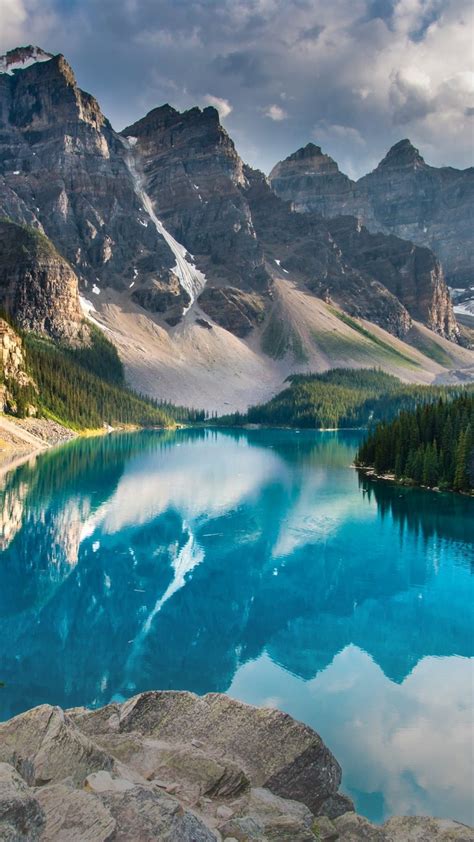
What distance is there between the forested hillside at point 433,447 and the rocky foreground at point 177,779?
63381 millimetres

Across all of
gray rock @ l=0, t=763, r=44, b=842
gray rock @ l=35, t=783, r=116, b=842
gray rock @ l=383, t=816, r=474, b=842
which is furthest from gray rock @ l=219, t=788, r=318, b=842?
gray rock @ l=0, t=763, r=44, b=842

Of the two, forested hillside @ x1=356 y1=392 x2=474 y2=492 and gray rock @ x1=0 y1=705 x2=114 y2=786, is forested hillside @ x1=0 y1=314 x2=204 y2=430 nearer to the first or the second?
forested hillside @ x1=356 y1=392 x2=474 y2=492

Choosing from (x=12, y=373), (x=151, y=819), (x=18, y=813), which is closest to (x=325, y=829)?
(x=151, y=819)

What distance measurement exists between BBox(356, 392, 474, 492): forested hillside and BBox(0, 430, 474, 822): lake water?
4.74 meters

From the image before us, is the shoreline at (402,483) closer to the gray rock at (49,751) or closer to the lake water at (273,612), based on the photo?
the lake water at (273,612)

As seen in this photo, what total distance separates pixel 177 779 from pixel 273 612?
22.9 m

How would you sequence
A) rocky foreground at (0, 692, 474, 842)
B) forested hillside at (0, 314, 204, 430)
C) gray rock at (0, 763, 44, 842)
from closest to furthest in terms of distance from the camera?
gray rock at (0, 763, 44, 842), rocky foreground at (0, 692, 474, 842), forested hillside at (0, 314, 204, 430)

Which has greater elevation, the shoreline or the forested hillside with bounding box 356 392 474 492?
the forested hillside with bounding box 356 392 474 492

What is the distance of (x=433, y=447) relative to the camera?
80500mm

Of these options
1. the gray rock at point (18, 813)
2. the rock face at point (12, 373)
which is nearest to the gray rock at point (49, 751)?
the gray rock at point (18, 813)

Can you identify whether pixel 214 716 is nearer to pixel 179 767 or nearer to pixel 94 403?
pixel 179 767

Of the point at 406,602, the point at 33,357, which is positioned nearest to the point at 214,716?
the point at 406,602

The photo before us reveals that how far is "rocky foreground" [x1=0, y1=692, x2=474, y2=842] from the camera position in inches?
376

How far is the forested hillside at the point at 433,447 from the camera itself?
75.3m
